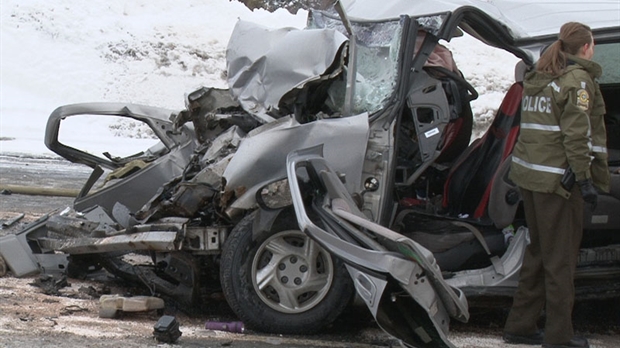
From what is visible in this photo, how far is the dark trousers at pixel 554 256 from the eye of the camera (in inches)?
198

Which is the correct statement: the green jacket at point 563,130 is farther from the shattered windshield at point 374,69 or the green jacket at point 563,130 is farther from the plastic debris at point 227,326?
the plastic debris at point 227,326

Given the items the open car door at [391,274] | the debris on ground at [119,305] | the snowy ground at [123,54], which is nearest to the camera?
the open car door at [391,274]

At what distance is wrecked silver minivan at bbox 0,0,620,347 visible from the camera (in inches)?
187

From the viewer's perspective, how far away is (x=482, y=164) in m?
5.93

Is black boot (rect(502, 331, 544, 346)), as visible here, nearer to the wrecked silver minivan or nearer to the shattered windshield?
the wrecked silver minivan

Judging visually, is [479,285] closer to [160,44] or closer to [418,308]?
[418,308]

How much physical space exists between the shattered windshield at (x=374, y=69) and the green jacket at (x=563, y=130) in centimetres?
79

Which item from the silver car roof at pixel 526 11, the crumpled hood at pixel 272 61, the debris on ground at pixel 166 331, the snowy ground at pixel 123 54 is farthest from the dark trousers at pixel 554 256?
the snowy ground at pixel 123 54

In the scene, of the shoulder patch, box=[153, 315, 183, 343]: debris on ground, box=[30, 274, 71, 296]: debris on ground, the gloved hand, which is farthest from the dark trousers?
box=[30, 274, 71, 296]: debris on ground

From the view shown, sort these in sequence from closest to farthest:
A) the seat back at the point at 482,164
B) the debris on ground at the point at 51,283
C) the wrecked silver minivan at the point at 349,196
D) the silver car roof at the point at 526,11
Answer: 1. the wrecked silver minivan at the point at 349,196
2. the silver car roof at the point at 526,11
3. the seat back at the point at 482,164
4. the debris on ground at the point at 51,283

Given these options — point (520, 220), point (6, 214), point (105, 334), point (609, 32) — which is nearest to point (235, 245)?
point (105, 334)

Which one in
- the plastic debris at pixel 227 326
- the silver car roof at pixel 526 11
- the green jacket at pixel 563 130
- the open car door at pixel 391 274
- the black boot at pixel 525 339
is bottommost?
the black boot at pixel 525 339

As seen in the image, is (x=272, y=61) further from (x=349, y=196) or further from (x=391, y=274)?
(x=391, y=274)

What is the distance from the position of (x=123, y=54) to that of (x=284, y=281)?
2045 cm
